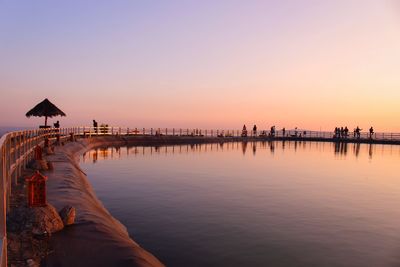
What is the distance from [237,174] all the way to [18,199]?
1519 cm

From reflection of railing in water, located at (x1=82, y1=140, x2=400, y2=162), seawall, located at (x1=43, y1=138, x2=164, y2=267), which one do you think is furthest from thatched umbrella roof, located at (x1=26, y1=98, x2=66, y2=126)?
seawall, located at (x1=43, y1=138, x2=164, y2=267)

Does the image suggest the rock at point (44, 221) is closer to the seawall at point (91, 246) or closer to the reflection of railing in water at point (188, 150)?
the seawall at point (91, 246)

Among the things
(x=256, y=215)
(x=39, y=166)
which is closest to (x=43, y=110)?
(x=39, y=166)

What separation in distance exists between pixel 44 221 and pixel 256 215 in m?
7.52

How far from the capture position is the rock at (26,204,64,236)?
23.6 ft

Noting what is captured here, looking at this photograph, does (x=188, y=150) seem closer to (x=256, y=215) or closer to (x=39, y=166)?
(x=39, y=166)

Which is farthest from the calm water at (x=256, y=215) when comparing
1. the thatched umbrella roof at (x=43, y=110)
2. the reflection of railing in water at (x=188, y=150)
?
the thatched umbrella roof at (x=43, y=110)

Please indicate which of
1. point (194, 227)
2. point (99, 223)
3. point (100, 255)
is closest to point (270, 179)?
point (194, 227)

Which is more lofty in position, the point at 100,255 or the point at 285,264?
the point at 100,255

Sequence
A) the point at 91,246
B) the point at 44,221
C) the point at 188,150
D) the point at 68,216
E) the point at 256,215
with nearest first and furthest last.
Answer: the point at 91,246 → the point at 44,221 → the point at 68,216 → the point at 256,215 → the point at 188,150

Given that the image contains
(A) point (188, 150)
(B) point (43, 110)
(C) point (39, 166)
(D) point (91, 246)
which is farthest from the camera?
(A) point (188, 150)

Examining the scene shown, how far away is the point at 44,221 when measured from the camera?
7.35 m

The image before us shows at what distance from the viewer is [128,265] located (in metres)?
6.29

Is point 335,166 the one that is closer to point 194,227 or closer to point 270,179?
point 270,179
